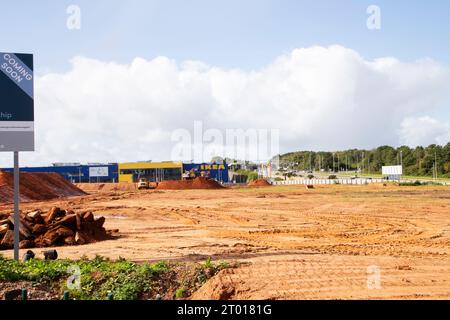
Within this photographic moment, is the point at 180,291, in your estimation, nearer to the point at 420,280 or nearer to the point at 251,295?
the point at 251,295

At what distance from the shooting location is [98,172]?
92.4 m

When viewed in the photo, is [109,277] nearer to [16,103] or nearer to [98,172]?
[16,103]

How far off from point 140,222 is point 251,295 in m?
18.0

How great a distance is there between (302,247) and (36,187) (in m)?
44.1

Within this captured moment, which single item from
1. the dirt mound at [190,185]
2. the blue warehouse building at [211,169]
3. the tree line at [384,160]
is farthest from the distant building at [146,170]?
the tree line at [384,160]

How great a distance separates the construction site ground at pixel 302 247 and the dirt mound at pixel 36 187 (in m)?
18.2

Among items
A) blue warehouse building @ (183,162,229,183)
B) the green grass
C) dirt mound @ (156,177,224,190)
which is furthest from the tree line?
the green grass

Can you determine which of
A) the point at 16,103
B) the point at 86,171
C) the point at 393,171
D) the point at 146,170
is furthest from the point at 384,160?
the point at 16,103

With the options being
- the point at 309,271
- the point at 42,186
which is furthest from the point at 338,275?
the point at 42,186

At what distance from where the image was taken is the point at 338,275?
10805mm

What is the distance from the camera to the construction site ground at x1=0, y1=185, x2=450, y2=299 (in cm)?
971

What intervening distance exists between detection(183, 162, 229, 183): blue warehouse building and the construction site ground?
6077cm

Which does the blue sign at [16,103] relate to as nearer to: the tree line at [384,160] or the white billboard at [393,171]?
the white billboard at [393,171]
